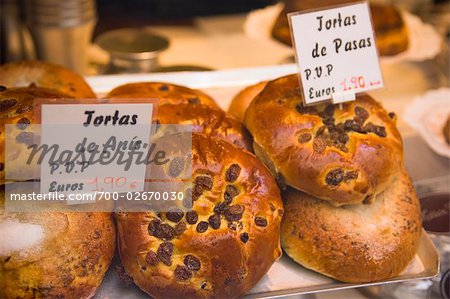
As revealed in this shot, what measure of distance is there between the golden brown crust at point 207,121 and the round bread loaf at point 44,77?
0.28m

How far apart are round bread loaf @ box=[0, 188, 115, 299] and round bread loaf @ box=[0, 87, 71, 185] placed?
63mm

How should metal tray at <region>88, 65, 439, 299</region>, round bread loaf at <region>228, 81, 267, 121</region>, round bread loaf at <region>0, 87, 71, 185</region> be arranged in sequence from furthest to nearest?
round bread loaf at <region>228, 81, 267, 121</region> → metal tray at <region>88, 65, 439, 299</region> → round bread loaf at <region>0, 87, 71, 185</region>

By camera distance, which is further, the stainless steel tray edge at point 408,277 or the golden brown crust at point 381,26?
the golden brown crust at point 381,26

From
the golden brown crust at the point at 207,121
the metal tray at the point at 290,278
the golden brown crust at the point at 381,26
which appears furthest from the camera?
the golden brown crust at the point at 381,26

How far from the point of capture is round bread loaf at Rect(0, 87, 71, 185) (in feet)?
3.40

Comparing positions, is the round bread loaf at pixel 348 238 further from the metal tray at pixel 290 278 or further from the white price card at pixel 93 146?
the white price card at pixel 93 146

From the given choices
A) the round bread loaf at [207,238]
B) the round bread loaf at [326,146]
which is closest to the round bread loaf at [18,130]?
the round bread loaf at [207,238]

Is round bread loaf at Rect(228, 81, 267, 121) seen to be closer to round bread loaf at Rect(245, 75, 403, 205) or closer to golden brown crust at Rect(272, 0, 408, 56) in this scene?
round bread loaf at Rect(245, 75, 403, 205)

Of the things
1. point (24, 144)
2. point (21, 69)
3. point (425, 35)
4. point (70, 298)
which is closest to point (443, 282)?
point (70, 298)

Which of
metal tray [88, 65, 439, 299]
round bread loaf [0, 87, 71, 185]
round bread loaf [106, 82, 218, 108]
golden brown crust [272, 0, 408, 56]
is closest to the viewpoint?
round bread loaf [0, 87, 71, 185]

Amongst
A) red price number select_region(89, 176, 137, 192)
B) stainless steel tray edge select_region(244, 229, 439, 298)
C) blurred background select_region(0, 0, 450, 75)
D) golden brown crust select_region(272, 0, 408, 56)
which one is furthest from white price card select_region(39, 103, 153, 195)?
golden brown crust select_region(272, 0, 408, 56)

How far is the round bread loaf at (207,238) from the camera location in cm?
109

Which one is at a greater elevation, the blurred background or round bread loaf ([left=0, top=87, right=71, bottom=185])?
round bread loaf ([left=0, top=87, right=71, bottom=185])

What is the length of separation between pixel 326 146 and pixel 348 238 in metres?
0.22
